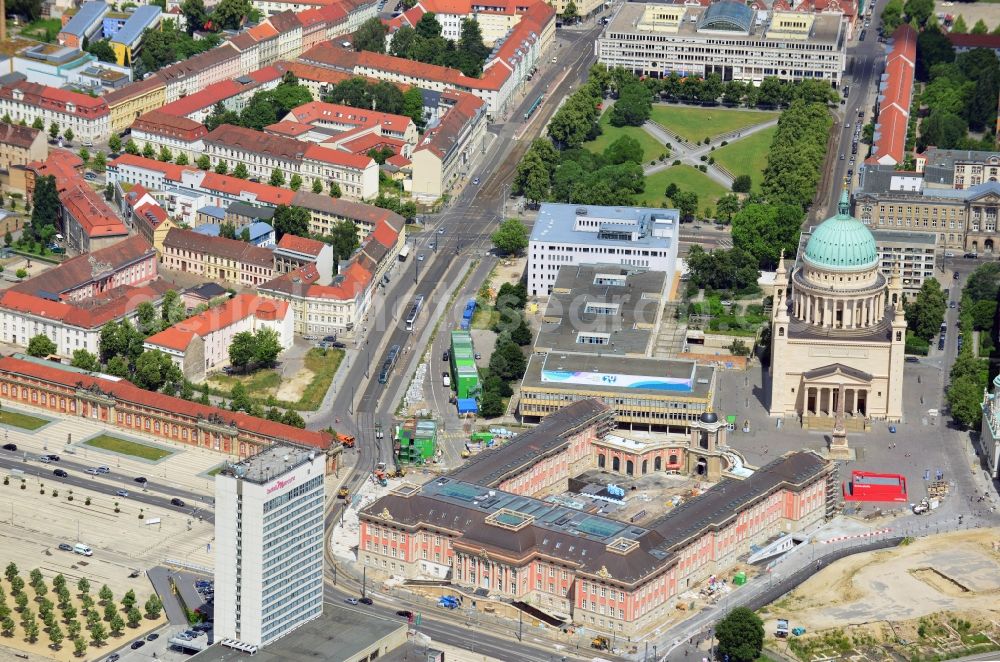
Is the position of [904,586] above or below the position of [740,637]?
below

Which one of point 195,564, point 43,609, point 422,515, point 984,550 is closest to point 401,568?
point 422,515

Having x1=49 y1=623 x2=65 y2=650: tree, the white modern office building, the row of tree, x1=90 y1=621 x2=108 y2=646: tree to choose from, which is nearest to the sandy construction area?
the white modern office building

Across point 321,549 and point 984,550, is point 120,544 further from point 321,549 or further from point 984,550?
point 984,550

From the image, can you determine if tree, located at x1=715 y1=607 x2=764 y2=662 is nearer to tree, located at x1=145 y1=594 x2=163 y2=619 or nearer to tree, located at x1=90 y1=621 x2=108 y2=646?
tree, located at x1=145 y1=594 x2=163 y2=619

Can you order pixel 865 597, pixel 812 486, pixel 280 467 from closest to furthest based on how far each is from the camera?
1. pixel 280 467
2. pixel 865 597
3. pixel 812 486

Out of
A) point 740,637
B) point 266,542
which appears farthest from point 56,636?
point 740,637

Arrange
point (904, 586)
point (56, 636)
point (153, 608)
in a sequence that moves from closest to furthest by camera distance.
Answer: point (56, 636)
point (153, 608)
point (904, 586)

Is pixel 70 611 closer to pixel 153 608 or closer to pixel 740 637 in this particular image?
pixel 153 608
